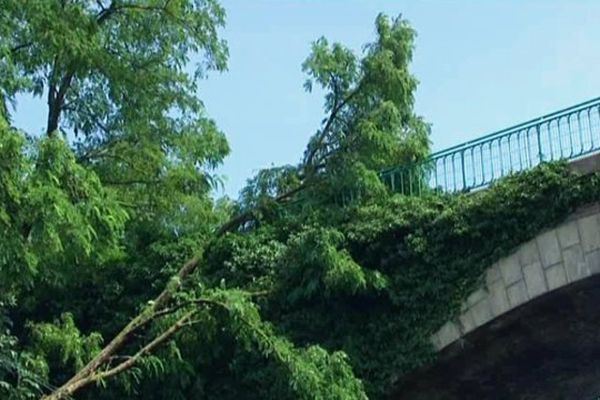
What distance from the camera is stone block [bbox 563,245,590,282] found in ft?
28.6

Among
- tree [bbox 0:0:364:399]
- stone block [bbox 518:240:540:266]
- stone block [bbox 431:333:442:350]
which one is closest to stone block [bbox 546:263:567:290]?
stone block [bbox 518:240:540:266]

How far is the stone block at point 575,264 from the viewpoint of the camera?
8711 mm

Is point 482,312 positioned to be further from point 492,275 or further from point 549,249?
point 549,249

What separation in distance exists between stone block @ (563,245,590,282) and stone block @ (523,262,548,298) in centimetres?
20

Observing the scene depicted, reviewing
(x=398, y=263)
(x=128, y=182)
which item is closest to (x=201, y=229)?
(x=128, y=182)

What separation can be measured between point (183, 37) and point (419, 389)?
12.1 feet

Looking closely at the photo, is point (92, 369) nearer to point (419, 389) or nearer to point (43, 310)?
point (43, 310)

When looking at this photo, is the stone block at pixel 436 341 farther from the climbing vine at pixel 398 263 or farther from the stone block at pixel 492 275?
the stone block at pixel 492 275

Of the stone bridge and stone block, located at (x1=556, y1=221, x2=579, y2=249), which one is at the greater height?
stone block, located at (x1=556, y1=221, x2=579, y2=249)

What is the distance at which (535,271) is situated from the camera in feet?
29.3

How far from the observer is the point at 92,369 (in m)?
8.80

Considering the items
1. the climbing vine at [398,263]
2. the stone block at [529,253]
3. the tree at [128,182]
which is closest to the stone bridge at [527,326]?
the stone block at [529,253]

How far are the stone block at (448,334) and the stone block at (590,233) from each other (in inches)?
46.7

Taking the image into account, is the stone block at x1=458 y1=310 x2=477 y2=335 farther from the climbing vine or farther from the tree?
the tree
